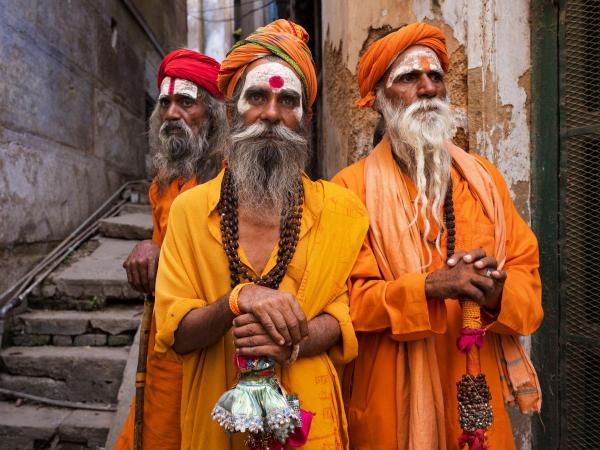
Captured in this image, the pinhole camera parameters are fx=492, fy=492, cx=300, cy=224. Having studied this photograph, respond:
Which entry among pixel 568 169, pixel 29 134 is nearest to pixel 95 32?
pixel 29 134

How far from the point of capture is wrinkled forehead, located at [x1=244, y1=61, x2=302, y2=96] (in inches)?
73.1

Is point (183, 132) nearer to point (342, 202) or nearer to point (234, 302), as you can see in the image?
point (342, 202)

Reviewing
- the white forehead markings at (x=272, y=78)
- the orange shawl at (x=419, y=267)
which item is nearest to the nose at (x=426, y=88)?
the orange shawl at (x=419, y=267)

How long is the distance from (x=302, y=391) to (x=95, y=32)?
5894mm

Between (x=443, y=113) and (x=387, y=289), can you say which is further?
(x=443, y=113)

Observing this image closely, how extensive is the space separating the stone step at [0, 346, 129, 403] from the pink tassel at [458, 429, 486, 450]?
2.97 metres

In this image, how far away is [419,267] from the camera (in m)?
1.85

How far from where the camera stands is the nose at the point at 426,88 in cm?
211

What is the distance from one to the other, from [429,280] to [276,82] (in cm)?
92

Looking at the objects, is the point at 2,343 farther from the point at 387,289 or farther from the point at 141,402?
the point at 387,289

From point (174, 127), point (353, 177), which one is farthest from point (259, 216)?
point (174, 127)

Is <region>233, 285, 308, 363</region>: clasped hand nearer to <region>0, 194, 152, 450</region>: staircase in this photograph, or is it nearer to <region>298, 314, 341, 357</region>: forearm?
<region>298, 314, 341, 357</region>: forearm

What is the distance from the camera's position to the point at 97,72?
6.12 meters

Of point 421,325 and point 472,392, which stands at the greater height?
point 421,325
